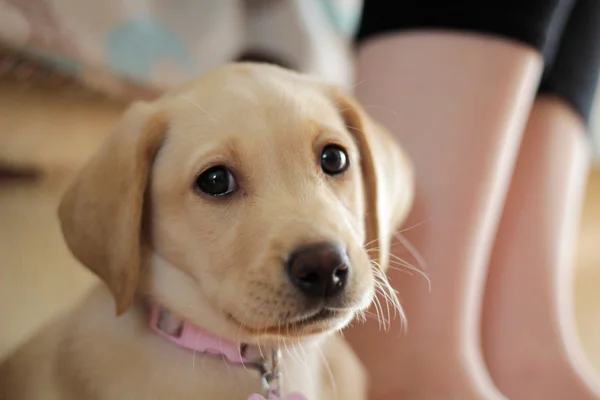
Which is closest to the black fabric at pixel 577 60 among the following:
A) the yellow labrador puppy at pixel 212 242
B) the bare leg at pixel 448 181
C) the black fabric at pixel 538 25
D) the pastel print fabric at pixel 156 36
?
the black fabric at pixel 538 25

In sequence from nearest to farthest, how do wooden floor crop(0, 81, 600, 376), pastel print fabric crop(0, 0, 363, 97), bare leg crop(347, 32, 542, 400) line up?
bare leg crop(347, 32, 542, 400) → pastel print fabric crop(0, 0, 363, 97) → wooden floor crop(0, 81, 600, 376)

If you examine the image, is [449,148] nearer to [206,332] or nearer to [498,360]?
[498,360]

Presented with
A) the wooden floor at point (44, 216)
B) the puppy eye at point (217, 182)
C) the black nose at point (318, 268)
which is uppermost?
the puppy eye at point (217, 182)

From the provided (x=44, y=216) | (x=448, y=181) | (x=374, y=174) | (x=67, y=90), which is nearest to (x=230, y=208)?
(x=374, y=174)

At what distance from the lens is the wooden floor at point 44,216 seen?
6.59 feet

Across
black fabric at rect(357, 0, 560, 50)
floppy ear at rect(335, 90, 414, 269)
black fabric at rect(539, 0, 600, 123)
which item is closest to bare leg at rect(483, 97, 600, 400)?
black fabric at rect(539, 0, 600, 123)

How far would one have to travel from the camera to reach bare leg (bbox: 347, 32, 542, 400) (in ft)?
4.99

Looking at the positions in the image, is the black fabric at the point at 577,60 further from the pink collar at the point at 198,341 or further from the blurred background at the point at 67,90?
the pink collar at the point at 198,341

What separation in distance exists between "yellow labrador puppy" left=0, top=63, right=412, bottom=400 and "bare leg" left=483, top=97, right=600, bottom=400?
1.96 feet

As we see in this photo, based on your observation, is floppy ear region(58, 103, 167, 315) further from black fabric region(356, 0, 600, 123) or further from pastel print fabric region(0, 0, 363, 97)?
black fabric region(356, 0, 600, 123)

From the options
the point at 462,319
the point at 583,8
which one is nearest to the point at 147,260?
the point at 462,319

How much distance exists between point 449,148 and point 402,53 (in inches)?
11.4

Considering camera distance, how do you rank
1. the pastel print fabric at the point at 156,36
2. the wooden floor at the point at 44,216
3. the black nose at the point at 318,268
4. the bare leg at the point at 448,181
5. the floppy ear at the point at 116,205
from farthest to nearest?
the wooden floor at the point at 44,216, the pastel print fabric at the point at 156,36, the bare leg at the point at 448,181, the floppy ear at the point at 116,205, the black nose at the point at 318,268

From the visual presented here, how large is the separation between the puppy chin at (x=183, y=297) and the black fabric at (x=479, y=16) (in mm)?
948
